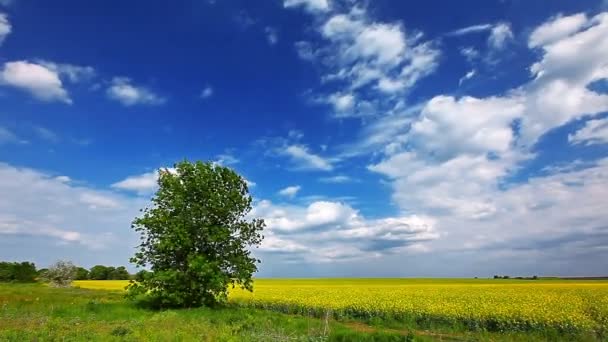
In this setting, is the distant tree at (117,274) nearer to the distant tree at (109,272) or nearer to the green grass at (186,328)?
the distant tree at (109,272)

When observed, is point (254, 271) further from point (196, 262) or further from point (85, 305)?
point (85, 305)

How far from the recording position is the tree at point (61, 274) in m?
64.0

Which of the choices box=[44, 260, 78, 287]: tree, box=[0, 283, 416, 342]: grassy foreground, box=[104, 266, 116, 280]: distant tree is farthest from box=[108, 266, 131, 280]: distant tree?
box=[0, 283, 416, 342]: grassy foreground

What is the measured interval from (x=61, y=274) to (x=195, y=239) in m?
47.2

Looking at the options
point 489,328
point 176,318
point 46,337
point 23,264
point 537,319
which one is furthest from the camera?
point 23,264

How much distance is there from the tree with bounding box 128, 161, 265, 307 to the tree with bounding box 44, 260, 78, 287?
137ft

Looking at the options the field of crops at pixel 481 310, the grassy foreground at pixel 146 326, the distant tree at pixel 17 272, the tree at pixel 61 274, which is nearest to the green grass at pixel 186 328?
the grassy foreground at pixel 146 326

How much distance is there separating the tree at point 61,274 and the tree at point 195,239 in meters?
41.8

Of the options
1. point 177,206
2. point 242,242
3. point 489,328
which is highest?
point 177,206

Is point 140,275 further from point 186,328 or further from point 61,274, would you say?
point 61,274

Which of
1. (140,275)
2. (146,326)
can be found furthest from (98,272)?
(146,326)

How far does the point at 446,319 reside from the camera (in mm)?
22281

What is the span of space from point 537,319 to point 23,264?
289 feet

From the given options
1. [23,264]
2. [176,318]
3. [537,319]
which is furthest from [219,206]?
[23,264]
